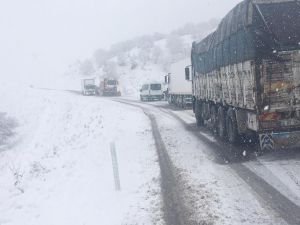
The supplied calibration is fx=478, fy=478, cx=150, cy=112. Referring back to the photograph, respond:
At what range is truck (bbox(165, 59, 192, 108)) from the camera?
35.3 meters

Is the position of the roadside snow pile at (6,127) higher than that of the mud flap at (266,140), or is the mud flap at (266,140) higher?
the mud flap at (266,140)

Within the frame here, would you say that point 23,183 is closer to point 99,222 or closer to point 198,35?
point 99,222

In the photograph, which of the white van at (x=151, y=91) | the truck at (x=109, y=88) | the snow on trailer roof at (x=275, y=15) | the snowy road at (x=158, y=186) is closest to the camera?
the snowy road at (x=158, y=186)

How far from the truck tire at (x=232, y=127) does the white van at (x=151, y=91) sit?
33285 millimetres

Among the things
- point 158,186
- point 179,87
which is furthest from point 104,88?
point 158,186

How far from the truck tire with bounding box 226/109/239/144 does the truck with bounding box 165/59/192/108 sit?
1866cm

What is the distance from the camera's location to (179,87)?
3775 cm

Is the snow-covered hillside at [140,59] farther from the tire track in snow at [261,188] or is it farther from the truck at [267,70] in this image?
the truck at [267,70]

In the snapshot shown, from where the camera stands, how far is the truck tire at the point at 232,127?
14670 mm

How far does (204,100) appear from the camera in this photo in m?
21.1

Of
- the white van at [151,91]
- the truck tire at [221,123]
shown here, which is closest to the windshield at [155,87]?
the white van at [151,91]

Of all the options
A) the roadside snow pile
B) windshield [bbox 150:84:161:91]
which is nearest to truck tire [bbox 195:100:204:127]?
the roadside snow pile

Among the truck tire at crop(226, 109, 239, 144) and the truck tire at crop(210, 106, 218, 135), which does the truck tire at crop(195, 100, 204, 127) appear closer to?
the truck tire at crop(210, 106, 218, 135)

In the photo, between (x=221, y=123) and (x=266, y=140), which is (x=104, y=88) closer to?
(x=221, y=123)
